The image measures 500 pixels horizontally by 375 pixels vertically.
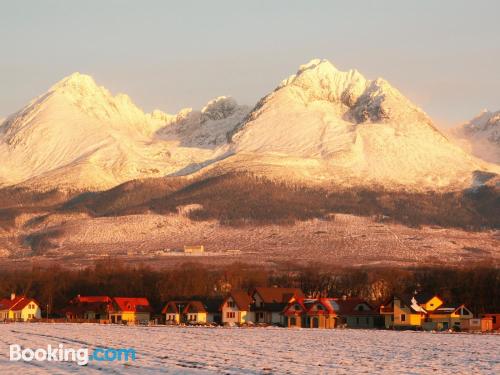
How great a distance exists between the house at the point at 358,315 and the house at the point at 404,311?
1.37 m

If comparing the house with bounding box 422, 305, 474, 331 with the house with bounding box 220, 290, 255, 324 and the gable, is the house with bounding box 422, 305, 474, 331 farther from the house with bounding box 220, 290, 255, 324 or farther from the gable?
the house with bounding box 220, 290, 255, 324

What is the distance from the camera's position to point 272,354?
206 ft

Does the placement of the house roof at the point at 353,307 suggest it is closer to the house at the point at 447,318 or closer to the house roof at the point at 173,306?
the house at the point at 447,318

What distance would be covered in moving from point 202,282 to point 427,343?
86.4 meters

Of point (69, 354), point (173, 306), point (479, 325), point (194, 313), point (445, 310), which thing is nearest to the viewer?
point (69, 354)

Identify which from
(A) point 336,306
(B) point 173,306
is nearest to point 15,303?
(B) point 173,306

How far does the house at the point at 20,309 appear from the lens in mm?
139325

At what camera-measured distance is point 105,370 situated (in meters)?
52.4

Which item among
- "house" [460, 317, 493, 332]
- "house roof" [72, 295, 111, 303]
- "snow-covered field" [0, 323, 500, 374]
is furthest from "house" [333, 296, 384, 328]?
"snow-covered field" [0, 323, 500, 374]

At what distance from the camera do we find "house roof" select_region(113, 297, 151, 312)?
138 m

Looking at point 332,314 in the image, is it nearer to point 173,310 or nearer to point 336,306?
point 336,306

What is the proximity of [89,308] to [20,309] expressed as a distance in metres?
8.07

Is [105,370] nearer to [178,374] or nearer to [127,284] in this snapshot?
[178,374]

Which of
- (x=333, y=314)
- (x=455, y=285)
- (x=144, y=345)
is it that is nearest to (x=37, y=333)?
(x=144, y=345)
